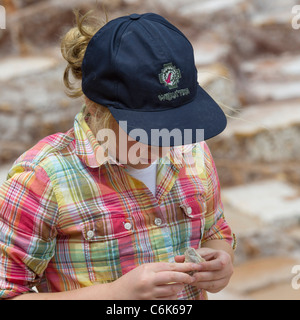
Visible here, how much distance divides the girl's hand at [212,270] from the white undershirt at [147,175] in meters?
0.18

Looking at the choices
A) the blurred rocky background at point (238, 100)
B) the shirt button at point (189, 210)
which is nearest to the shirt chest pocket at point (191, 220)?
the shirt button at point (189, 210)

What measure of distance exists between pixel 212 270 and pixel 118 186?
0.29 meters

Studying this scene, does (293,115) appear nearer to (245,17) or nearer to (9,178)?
(245,17)

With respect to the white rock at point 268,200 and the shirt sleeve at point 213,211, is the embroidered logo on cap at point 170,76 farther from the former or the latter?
the white rock at point 268,200

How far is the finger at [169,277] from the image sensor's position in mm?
1127

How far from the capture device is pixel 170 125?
1114 mm

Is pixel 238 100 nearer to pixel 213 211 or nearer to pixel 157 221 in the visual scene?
pixel 213 211

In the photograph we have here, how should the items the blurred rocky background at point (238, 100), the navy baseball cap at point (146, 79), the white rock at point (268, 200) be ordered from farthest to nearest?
the white rock at point (268, 200) → the blurred rocky background at point (238, 100) → the navy baseball cap at point (146, 79)

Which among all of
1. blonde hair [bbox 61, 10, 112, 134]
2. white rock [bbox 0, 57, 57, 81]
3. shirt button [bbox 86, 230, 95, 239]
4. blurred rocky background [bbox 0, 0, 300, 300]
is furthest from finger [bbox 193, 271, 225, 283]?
white rock [bbox 0, 57, 57, 81]

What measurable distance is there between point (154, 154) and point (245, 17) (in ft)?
11.6

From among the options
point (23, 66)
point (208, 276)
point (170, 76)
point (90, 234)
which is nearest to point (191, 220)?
point (208, 276)

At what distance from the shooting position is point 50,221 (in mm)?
1156

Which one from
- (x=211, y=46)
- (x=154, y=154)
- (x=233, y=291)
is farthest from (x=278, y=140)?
(x=154, y=154)

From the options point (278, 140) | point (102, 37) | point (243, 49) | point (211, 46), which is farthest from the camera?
point (243, 49)
